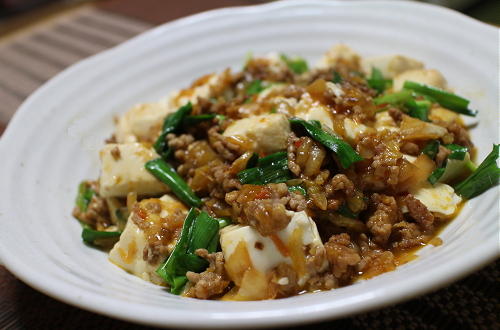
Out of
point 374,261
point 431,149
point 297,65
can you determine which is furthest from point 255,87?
point 374,261

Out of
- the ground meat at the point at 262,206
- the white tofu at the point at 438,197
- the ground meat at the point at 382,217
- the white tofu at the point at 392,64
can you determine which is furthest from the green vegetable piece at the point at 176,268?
the white tofu at the point at 392,64

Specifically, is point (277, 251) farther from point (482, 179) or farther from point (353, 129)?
point (482, 179)

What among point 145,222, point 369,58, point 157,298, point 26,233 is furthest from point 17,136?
point 369,58

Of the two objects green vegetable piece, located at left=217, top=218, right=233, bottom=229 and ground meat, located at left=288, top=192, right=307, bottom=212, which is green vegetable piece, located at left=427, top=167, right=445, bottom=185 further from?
green vegetable piece, located at left=217, top=218, right=233, bottom=229

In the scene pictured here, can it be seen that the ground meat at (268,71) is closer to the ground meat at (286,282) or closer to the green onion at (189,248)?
the green onion at (189,248)

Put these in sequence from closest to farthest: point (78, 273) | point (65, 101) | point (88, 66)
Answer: point (78, 273)
point (65, 101)
point (88, 66)

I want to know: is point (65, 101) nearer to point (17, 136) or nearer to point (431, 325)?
point (17, 136)
